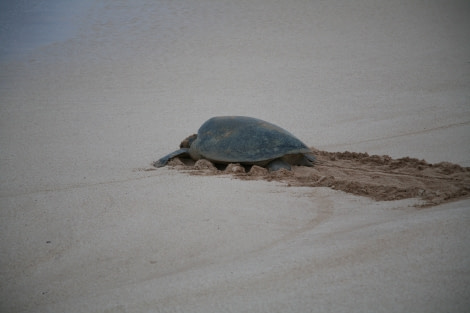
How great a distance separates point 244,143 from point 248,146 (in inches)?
2.4

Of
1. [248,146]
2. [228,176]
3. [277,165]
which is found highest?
[248,146]

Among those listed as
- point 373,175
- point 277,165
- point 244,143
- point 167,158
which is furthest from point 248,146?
point 373,175

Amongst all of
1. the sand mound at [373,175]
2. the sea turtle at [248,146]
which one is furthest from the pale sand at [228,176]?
the sea turtle at [248,146]

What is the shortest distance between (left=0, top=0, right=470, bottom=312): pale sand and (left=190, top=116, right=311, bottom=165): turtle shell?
0.48m

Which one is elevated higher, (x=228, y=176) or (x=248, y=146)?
(x=248, y=146)

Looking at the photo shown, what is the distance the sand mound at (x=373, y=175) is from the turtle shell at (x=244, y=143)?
0.45 feet

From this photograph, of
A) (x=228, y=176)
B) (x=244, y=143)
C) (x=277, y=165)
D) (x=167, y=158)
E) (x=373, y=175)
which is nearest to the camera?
(x=373, y=175)

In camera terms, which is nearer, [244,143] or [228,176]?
[228,176]

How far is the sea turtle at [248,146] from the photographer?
432cm

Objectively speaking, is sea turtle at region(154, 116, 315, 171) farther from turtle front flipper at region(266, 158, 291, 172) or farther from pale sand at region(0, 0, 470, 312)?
pale sand at region(0, 0, 470, 312)

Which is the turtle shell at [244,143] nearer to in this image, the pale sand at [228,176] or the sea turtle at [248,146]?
the sea turtle at [248,146]

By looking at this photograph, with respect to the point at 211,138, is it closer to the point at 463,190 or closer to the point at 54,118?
the point at 463,190

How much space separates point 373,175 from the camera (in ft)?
12.8

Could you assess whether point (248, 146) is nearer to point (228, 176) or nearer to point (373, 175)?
point (228, 176)
